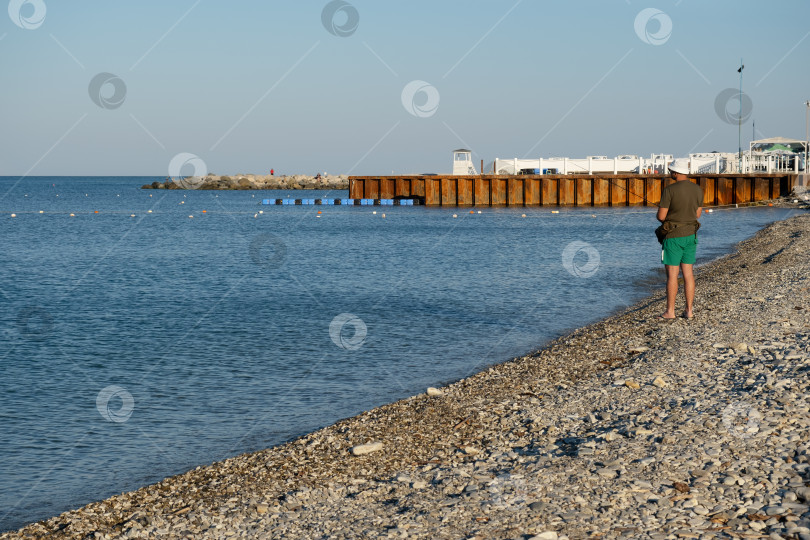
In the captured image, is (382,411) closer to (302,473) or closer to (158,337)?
(302,473)

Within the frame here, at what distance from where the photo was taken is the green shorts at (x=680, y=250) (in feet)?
37.0

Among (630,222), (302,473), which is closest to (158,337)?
(302,473)

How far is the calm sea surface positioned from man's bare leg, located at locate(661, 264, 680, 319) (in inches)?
102

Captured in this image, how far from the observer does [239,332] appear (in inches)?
646
